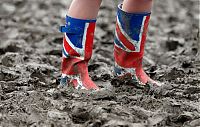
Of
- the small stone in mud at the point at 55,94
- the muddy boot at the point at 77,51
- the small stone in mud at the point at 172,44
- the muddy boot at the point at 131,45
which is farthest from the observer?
the small stone in mud at the point at 172,44

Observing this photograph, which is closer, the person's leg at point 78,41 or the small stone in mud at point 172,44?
Result: the person's leg at point 78,41

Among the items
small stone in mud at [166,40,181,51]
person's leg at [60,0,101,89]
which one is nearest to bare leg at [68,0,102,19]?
person's leg at [60,0,101,89]

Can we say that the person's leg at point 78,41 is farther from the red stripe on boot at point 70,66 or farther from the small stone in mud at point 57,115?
the small stone in mud at point 57,115

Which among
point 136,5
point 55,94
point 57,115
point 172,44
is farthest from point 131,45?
point 172,44

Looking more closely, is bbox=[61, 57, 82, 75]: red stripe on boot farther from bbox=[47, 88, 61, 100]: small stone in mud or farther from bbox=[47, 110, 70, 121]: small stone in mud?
bbox=[47, 110, 70, 121]: small stone in mud

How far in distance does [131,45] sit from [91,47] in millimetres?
284

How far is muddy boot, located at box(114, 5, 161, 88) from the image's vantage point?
3.55 m

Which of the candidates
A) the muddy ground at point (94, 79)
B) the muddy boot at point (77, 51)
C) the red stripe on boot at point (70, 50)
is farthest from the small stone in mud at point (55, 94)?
the red stripe on boot at point (70, 50)

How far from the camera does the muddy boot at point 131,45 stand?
3.55 m

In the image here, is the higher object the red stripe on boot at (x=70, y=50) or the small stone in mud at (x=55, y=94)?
the red stripe on boot at (x=70, y=50)

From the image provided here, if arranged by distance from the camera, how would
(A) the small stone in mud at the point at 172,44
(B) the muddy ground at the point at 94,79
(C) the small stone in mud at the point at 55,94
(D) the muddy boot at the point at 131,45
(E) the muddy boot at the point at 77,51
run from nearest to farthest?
(B) the muddy ground at the point at 94,79 < (C) the small stone in mud at the point at 55,94 < (E) the muddy boot at the point at 77,51 < (D) the muddy boot at the point at 131,45 < (A) the small stone in mud at the point at 172,44

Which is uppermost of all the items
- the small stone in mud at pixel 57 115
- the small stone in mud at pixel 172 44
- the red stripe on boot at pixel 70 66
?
the red stripe on boot at pixel 70 66

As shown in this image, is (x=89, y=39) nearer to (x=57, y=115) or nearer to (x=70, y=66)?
(x=70, y=66)

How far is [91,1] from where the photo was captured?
337cm
